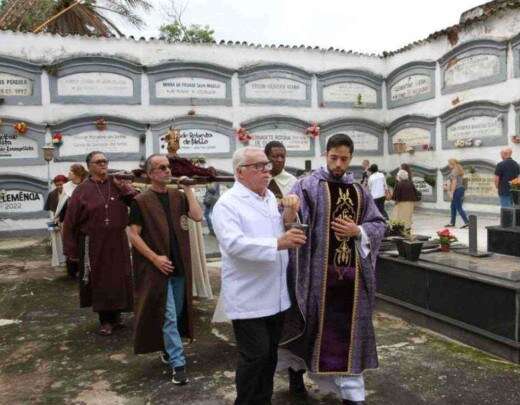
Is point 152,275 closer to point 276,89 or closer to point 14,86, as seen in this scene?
point 14,86

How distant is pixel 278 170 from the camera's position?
15.3ft

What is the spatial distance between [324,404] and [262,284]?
1071 mm

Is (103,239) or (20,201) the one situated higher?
(20,201)

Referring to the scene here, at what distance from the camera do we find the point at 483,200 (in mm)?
12883

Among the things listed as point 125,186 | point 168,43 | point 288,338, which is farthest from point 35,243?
point 288,338

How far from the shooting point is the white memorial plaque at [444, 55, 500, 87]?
1261 centimetres

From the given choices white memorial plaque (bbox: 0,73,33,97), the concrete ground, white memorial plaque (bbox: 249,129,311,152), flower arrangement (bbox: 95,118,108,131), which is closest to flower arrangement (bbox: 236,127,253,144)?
white memorial plaque (bbox: 249,129,311,152)

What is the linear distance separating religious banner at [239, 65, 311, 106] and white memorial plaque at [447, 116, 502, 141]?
4.22m

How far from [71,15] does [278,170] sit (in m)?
14.5

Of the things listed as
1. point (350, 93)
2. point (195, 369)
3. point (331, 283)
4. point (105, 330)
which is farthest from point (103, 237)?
point (350, 93)

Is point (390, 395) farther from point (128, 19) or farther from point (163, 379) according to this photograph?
point (128, 19)

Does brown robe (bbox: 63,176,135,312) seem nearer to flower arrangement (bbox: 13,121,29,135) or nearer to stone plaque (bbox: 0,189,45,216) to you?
flower arrangement (bbox: 13,121,29,135)

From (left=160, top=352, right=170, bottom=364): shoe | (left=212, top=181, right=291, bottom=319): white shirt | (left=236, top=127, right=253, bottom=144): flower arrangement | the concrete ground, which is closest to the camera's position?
(left=212, top=181, right=291, bottom=319): white shirt

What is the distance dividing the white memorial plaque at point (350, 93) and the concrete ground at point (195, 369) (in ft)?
37.3
